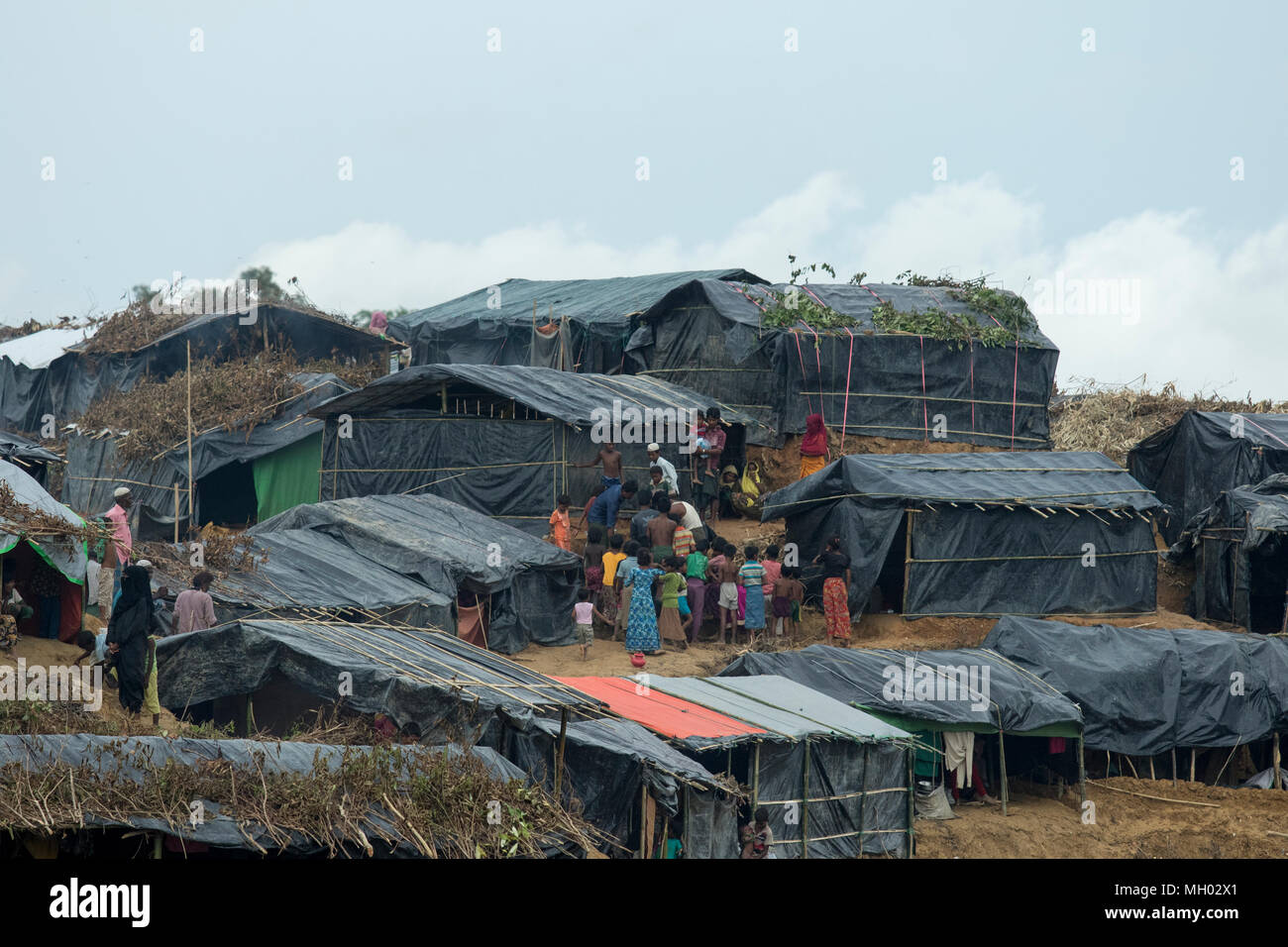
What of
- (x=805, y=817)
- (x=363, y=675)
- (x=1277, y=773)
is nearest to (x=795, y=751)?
(x=805, y=817)

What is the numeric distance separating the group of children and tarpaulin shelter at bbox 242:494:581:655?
0.48 m

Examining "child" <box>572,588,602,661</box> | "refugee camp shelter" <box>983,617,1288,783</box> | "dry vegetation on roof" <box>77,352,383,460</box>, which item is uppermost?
"dry vegetation on roof" <box>77,352,383,460</box>

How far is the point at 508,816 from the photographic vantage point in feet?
33.9

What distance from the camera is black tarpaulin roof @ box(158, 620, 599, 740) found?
12.4 m

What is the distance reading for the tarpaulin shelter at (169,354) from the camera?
3225 centimetres

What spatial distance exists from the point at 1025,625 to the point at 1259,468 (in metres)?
9.05

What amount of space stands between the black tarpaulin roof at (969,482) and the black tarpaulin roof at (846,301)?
516cm

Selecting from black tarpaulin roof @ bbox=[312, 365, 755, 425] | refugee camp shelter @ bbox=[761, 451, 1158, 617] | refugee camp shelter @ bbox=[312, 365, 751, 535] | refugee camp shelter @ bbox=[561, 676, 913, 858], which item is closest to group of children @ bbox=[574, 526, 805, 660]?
refugee camp shelter @ bbox=[761, 451, 1158, 617]

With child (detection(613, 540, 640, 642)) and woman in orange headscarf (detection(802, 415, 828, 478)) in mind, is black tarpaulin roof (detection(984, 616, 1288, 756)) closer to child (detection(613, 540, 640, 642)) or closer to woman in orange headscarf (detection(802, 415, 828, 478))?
child (detection(613, 540, 640, 642))

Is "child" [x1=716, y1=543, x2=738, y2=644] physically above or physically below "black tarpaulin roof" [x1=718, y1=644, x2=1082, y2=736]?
above

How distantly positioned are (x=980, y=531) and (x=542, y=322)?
12.5 m

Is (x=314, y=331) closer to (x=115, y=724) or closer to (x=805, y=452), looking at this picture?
(x=805, y=452)

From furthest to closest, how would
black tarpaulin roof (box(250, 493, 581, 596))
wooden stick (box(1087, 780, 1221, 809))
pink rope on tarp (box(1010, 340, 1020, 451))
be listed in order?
1. pink rope on tarp (box(1010, 340, 1020, 451))
2. black tarpaulin roof (box(250, 493, 581, 596))
3. wooden stick (box(1087, 780, 1221, 809))
